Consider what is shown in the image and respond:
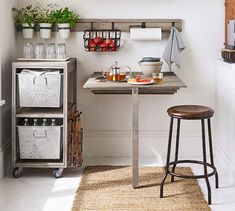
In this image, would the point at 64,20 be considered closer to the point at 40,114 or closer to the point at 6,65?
the point at 6,65

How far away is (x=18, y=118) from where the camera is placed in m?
3.83

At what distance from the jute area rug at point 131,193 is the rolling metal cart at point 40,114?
13.7 inches

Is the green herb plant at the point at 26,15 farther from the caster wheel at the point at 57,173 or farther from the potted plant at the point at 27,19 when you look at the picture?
the caster wheel at the point at 57,173

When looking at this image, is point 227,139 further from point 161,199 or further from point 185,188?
point 161,199

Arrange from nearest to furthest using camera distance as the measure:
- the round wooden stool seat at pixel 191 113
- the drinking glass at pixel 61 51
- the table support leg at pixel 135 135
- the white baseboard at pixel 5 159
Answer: the round wooden stool seat at pixel 191 113
the table support leg at pixel 135 135
the white baseboard at pixel 5 159
the drinking glass at pixel 61 51

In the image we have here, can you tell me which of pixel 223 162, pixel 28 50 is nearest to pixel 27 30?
pixel 28 50

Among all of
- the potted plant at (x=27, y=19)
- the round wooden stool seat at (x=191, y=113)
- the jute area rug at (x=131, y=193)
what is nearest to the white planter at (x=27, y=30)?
the potted plant at (x=27, y=19)

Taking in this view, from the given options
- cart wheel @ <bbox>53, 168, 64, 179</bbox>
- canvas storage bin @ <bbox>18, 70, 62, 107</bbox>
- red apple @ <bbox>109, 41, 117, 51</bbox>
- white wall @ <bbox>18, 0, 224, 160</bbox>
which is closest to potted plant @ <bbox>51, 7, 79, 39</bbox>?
white wall @ <bbox>18, 0, 224, 160</bbox>

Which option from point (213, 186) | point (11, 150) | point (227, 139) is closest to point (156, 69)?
point (227, 139)

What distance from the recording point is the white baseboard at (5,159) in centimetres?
374

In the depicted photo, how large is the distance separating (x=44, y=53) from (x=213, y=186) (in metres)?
1.83

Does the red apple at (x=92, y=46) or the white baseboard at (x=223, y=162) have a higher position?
the red apple at (x=92, y=46)

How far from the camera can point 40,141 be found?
3.71 meters

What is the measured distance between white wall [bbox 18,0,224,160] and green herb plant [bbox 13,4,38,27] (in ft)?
0.34
